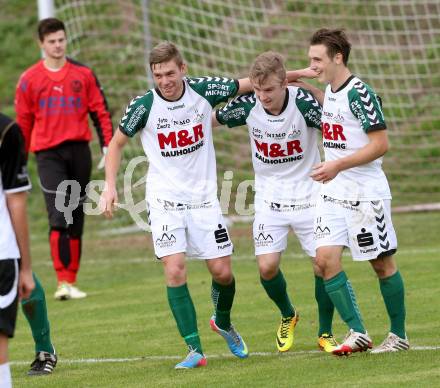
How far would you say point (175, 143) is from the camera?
Answer: 7383 millimetres

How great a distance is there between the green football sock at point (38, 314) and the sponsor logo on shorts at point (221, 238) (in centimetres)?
114

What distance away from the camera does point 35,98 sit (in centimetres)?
1091

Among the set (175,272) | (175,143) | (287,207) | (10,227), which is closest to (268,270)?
(287,207)

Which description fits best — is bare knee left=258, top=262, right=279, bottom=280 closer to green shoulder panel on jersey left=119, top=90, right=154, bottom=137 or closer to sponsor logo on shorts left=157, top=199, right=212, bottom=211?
sponsor logo on shorts left=157, top=199, right=212, bottom=211

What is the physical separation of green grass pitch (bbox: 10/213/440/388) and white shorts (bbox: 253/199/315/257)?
0.68 metres

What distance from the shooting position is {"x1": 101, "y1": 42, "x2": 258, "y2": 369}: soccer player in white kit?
7.28 meters

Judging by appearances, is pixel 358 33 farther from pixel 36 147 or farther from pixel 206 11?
pixel 36 147

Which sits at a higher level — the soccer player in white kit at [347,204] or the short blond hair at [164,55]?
the short blond hair at [164,55]


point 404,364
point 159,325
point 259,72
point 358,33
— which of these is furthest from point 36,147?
point 358,33

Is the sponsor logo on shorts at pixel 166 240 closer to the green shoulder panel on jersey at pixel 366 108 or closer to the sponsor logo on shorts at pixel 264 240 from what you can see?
the sponsor logo on shorts at pixel 264 240

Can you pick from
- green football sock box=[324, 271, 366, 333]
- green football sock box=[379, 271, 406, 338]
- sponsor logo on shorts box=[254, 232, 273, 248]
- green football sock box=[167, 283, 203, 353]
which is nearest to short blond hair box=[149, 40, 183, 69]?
sponsor logo on shorts box=[254, 232, 273, 248]

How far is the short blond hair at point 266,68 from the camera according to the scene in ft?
23.4

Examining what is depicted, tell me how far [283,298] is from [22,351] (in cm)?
191

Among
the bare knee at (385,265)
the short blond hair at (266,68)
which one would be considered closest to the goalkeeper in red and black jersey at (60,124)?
the short blond hair at (266,68)
